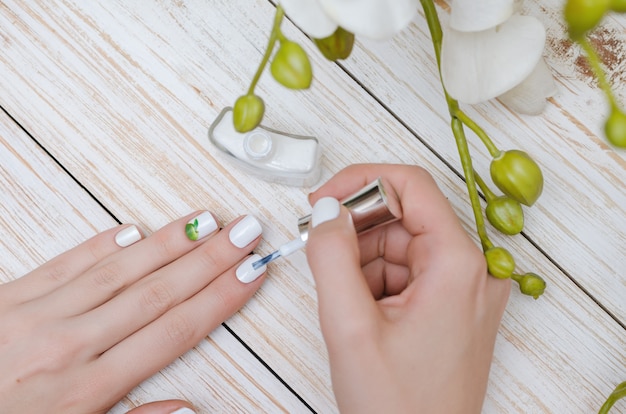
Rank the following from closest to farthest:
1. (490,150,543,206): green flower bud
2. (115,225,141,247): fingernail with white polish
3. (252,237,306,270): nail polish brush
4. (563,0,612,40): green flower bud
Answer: (563,0,612,40): green flower bud
(490,150,543,206): green flower bud
(252,237,306,270): nail polish brush
(115,225,141,247): fingernail with white polish

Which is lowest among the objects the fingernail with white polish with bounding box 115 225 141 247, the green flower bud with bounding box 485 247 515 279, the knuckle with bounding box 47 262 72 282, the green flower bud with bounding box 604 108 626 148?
the knuckle with bounding box 47 262 72 282

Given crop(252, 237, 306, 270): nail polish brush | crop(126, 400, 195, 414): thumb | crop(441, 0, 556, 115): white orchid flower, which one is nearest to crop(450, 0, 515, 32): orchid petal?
crop(441, 0, 556, 115): white orchid flower

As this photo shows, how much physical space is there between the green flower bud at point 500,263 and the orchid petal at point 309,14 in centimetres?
27

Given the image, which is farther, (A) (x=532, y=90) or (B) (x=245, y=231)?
(B) (x=245, y=231)

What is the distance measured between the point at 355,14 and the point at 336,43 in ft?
0.28

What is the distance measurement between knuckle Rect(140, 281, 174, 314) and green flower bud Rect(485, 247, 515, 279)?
0.35 metres

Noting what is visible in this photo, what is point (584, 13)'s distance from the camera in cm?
25

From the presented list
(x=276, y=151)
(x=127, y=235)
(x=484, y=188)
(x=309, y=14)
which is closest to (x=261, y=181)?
(x=276, y=151)

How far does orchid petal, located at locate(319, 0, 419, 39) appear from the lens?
30cm

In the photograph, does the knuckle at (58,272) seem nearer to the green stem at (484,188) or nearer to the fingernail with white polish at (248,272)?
the fingernail with white polish at (248,272)

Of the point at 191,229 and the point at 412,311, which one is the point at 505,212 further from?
the point at 191,229

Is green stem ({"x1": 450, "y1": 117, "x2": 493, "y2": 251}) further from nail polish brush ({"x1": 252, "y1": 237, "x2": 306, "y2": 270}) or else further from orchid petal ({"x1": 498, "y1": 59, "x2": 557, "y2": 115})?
nail polish brush ({"x1": 252, "y1": 237, "x2": 306, "y2": 270})

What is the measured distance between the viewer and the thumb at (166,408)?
645mm

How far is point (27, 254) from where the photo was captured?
0.69m
